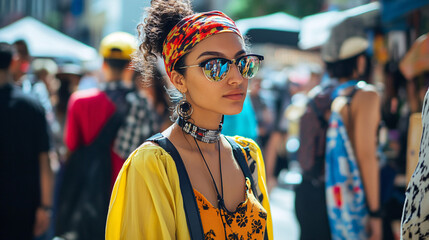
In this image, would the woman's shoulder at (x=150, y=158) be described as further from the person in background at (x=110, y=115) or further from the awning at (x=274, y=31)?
the awning at (x=274, y=31)

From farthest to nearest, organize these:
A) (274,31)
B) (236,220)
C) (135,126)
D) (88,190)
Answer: (274,31)
(135,126)
(88,190)
(236,220)

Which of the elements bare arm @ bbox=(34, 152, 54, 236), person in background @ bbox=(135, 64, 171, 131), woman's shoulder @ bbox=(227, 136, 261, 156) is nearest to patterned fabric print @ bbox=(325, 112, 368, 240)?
woman's shoulder @ bbox=(227, 136, 261, 156)

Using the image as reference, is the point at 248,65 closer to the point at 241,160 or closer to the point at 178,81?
the point at 178,81

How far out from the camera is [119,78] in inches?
193

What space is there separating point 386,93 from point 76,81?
4487 mm

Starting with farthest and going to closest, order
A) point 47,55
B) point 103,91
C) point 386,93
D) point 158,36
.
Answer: point 47,55 → point 386,93 → point 103,91 → point 158,36

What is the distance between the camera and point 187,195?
220 cm

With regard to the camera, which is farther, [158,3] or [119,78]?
[119,78]

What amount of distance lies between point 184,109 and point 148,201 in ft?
1.62

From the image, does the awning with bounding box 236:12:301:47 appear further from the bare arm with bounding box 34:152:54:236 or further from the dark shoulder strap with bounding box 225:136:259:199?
the dark shoulder strap with bounding box 225:136:259:199

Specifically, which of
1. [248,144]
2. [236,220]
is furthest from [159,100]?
[236,220]

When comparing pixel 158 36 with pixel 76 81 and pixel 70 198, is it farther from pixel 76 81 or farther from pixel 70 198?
pixel 76 81

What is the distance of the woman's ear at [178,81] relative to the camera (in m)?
2.43

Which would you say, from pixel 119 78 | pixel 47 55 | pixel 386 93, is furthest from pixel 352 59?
pixel 47 55
